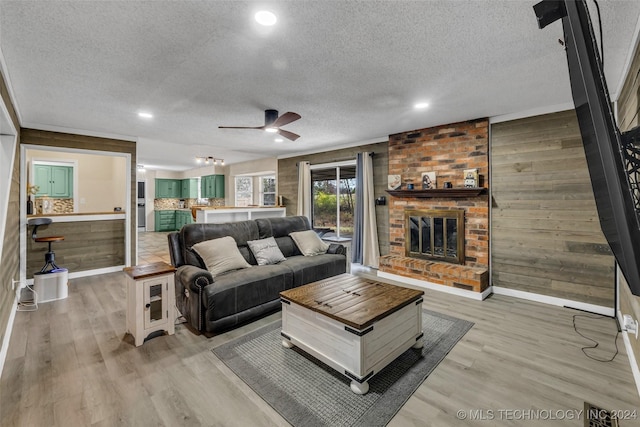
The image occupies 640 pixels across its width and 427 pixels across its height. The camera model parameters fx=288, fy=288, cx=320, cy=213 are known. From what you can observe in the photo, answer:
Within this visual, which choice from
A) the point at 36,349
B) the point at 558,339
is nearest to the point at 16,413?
the point at 36,349

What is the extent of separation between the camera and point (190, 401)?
74.2 inches

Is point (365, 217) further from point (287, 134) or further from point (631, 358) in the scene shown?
point (631, 358)

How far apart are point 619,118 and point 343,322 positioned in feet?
11.4

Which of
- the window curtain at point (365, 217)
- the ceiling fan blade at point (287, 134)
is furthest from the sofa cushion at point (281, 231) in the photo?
the window curtain at point (365, 217)

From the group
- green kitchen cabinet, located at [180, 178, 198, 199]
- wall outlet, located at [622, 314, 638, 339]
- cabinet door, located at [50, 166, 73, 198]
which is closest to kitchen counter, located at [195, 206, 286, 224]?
cabinet door, located at [50, 166, 73, 198]

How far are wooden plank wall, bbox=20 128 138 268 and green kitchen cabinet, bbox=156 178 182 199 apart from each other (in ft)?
19.6

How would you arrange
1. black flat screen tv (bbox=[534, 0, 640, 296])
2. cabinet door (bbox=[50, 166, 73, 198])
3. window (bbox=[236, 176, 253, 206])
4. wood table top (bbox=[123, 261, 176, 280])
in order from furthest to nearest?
window (bbox=[236, 176, 253, 206]) → cabinet door (bbox=[50, 166, 73, 198]) → wood table top (bbox=[123, 261, 176, 280]) → black flat screen tv (bbox=[534, 0, 640, 296])

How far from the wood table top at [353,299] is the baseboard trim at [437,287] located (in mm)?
1741

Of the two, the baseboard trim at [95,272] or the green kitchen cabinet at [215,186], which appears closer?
the baseboard trim at [95,272]

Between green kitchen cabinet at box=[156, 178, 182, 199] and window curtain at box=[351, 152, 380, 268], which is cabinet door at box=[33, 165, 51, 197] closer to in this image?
green kitchen cabinet at box=[156, 178, 182, 199]

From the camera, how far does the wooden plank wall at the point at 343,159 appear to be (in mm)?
5312

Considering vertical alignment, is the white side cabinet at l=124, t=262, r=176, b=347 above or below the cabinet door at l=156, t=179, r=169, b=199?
below

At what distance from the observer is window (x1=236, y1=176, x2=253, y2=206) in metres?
8.88

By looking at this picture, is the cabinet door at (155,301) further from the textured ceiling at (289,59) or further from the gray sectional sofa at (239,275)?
the textured ceiling at (289,59)
